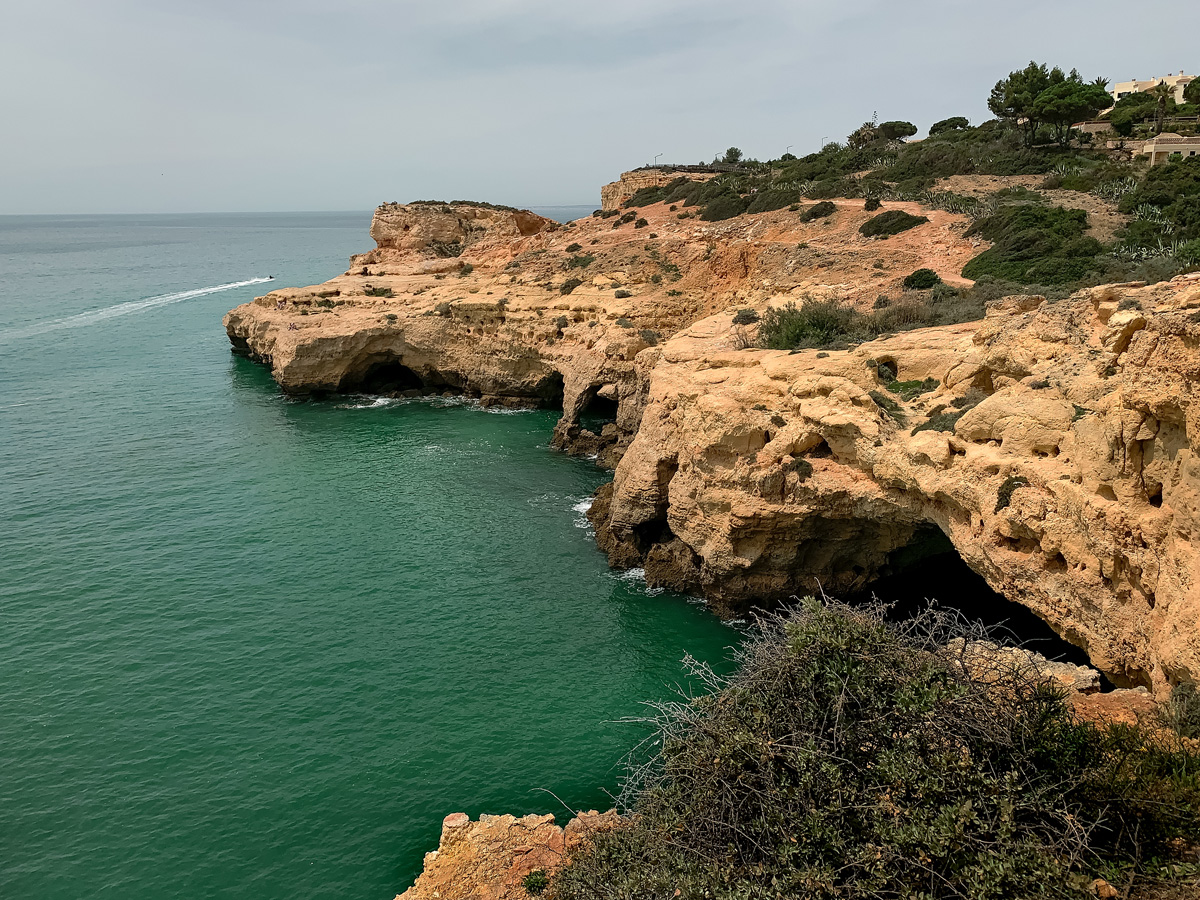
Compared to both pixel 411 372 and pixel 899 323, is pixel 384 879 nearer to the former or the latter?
pixel 899 323

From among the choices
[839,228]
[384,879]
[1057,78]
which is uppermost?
[1057,78]

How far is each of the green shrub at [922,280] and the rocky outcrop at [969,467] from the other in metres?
6.56

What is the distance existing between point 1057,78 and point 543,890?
56.8 m

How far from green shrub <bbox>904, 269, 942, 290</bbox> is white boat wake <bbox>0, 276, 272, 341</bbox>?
204 feet

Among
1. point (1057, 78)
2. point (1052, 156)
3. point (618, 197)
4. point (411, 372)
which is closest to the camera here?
point (1052, 156)

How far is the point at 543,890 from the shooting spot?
34.5 ft

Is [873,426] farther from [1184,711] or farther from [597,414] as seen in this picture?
[597,414]

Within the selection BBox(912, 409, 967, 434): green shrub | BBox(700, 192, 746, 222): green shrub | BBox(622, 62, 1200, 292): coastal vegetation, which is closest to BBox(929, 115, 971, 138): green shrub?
BBox(622, 62, 1200, 292): coastal vegetation

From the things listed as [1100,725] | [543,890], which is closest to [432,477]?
[543,890]

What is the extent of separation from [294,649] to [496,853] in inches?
352

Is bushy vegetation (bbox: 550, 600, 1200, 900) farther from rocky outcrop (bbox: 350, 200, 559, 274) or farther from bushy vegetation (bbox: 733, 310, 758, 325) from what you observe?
rocky outcrop (bbox: 350, 200, 559, 274)

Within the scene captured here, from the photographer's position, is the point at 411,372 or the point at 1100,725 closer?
the point at 1100,725

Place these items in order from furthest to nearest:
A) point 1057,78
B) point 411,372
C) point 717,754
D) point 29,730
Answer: point 1057,78, point 411,372, point 29,730, point 717,754

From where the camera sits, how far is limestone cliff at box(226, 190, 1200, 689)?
11461 mm
